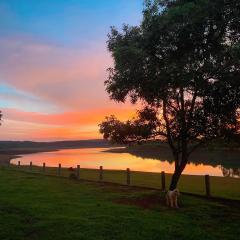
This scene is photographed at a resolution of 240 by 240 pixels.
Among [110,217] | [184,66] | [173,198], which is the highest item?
[184,66]

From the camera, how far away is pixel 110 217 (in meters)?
18.0

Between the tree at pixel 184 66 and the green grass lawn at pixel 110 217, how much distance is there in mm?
3543

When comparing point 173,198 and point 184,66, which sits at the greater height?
point 184,66

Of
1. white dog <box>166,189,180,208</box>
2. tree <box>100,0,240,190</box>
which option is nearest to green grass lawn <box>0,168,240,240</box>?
white dog <box>166,189,180,208</box>

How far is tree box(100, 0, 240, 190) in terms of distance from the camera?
61.6 ft

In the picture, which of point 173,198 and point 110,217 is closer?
point 110,217

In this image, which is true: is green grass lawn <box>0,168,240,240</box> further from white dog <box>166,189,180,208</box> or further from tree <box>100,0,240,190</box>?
tree <box>100,0,240,190</box>

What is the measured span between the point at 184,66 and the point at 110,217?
8149mm

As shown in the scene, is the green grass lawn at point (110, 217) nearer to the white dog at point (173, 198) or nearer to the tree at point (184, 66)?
the white dog at point (173, 198)

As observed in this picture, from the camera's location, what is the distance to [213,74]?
1877 cm

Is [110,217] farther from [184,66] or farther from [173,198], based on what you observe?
[184,66]

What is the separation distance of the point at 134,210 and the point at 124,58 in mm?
8020

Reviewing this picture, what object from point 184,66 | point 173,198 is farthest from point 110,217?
point 184,66

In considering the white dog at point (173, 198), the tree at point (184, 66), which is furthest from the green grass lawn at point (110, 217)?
the tree at point (184, 66)
